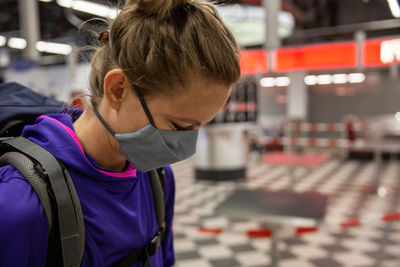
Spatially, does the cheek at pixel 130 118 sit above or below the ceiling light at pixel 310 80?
below

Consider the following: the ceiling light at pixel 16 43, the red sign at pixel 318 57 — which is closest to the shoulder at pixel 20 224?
the ceiling light at pixel 16 43

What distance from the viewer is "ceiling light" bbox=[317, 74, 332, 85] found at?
1035cm

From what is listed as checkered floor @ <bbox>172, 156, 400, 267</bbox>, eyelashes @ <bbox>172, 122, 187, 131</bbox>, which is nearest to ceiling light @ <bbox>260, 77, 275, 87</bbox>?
checkered floor @ <bbox>172, 156, 400, 267</bbox>

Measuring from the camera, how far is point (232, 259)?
365cm

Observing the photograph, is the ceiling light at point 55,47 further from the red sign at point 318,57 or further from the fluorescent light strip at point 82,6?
the red sign at point 318,57

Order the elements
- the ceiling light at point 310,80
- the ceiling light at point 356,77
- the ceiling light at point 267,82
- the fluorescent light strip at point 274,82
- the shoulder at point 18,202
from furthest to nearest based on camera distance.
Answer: the ceiling light at point 267,82
the fluorescent light strip at point 274,82
the ceiling light at point 310,80
the ceiling light at point 356,77
the shoulder at point 18,202

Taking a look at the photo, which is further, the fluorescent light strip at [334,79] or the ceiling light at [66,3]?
the fluorescent light strip at [334,79]

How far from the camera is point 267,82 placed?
12.1 m

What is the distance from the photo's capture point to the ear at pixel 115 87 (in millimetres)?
781

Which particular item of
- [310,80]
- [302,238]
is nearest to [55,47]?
[302,238]

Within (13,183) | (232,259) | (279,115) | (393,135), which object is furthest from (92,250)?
(279,115)

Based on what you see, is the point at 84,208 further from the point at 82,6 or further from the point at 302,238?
the point at 302,238

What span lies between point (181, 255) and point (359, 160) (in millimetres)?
7805

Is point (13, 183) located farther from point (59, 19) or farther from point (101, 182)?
point (59, 19)
